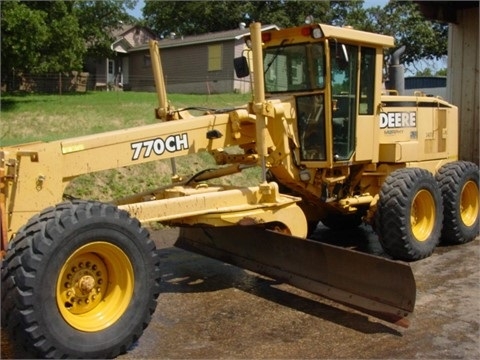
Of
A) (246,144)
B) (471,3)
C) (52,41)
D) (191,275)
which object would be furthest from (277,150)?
(52,41)

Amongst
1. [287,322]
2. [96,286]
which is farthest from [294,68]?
[96,286]

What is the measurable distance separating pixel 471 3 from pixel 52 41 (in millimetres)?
16113

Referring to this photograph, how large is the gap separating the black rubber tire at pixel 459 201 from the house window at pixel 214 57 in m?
26.0

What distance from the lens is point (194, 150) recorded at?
608 cm

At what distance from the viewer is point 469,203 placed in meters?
8.79

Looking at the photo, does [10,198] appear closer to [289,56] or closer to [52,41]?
[289,56]

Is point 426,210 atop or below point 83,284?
atop

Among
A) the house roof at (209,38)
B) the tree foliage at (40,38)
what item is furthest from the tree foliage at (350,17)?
the tree foliage at (40,38)

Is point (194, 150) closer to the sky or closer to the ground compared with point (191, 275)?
closer to the sky

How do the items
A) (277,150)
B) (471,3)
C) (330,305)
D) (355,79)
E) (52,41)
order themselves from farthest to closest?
(52,41), (471,3), (355,79), (277,150), (330,305)

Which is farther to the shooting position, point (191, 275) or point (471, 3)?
point (471, 3)

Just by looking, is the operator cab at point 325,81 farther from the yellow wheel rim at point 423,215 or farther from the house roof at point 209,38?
the house roof at point 209,38

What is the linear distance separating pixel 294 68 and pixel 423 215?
251 centimetres

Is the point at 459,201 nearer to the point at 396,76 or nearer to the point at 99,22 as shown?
the point at 396,76
